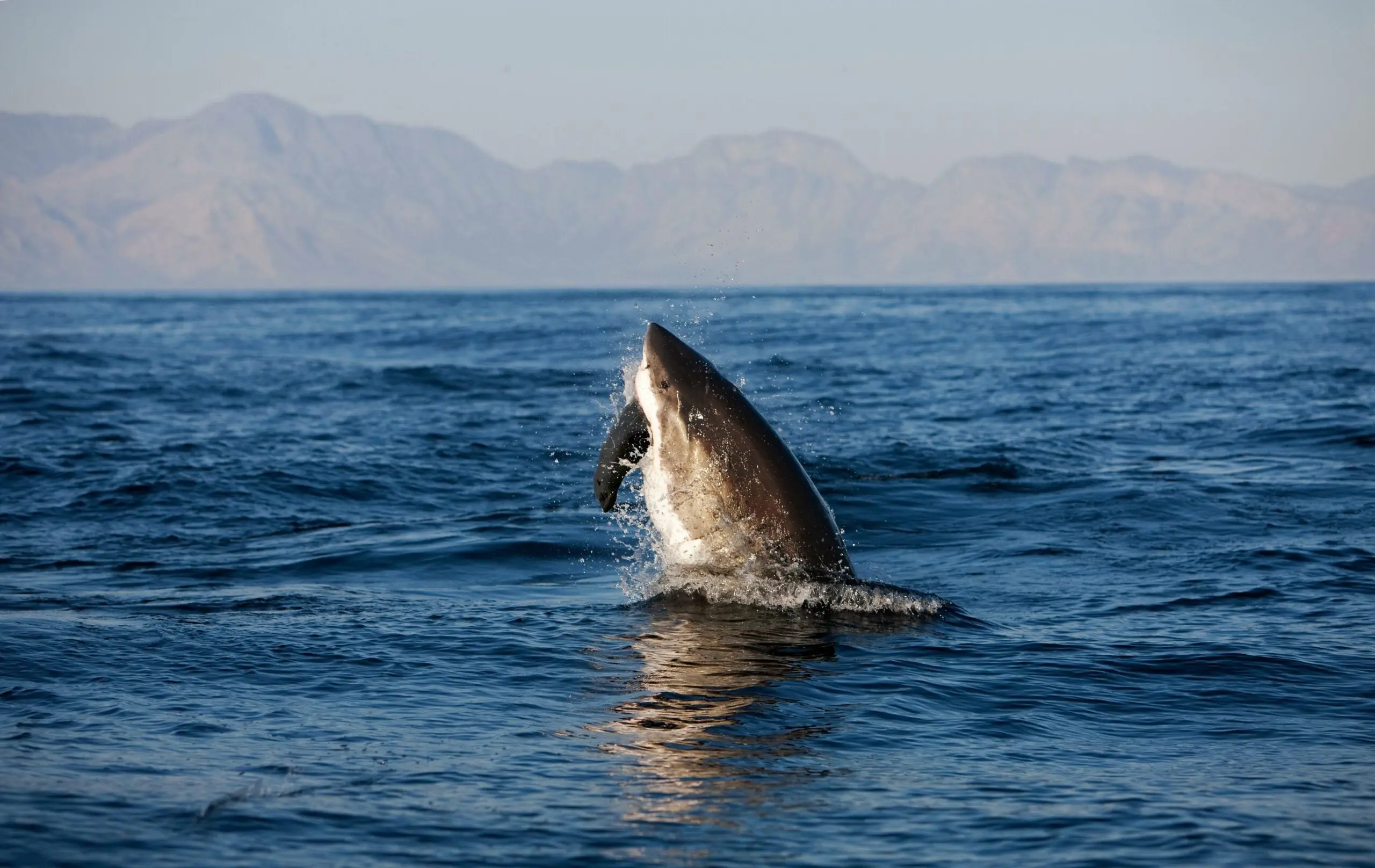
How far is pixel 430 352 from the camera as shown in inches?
2082

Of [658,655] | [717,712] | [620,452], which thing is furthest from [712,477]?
[717,712]

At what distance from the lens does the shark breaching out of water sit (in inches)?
470

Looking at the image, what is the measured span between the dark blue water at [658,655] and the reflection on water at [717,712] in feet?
0.12

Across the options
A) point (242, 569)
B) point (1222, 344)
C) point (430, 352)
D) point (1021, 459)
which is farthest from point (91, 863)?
point (1222, 344)

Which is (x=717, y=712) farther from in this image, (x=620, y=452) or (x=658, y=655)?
(x=620, y=452)

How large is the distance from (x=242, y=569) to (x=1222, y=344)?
44568 millimetres

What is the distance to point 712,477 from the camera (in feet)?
39.8

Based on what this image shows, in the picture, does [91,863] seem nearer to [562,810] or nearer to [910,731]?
[562,810]

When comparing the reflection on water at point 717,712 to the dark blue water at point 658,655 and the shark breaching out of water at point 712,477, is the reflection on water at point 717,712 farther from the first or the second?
the shark breaching out of water at point 712,477

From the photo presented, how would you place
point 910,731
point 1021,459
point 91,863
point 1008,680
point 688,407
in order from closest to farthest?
point 91,863 < point 910,731 < point 1008,680 < point 688,407 < point 1021,459

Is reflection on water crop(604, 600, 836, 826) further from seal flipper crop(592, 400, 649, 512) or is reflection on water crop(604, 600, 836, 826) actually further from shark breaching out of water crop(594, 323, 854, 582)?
seal flipper crop(592, 400, 649, 512)

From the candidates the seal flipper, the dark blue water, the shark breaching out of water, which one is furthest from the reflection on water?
the seal flipper

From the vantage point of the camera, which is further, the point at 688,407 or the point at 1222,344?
the point at 1222,344

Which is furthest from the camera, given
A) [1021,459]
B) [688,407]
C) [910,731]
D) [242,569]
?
[1021,459]
